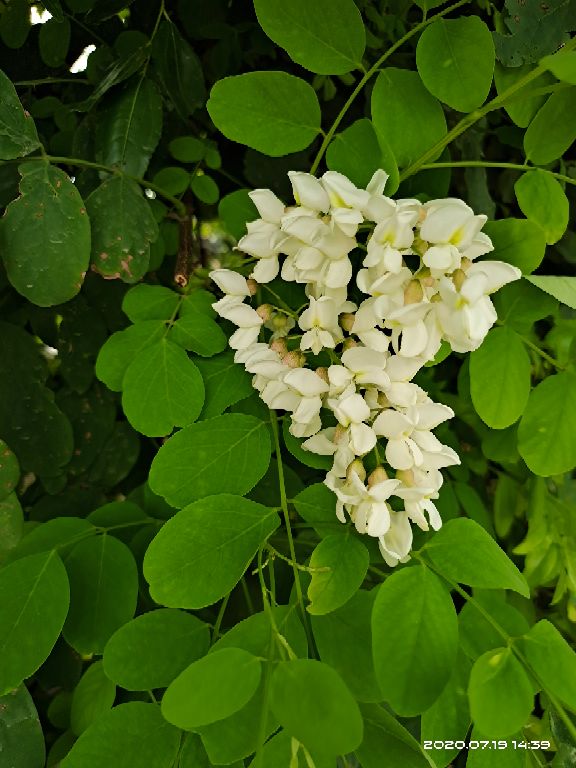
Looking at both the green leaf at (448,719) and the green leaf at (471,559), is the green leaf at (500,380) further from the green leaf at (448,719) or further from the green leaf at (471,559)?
Result: the green leaf at (448,719)

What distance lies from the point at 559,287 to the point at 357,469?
0.79 ft

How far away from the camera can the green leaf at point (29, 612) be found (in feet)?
1.64

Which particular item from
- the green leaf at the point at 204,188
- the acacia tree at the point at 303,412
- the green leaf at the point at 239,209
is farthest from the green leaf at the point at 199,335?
the green leaf at the point at 204,188

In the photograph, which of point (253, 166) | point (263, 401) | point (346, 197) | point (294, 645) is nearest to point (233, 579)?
point (294, 645)

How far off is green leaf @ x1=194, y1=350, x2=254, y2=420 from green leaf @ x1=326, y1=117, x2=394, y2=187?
193mm

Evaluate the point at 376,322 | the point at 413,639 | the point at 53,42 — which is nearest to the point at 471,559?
the point at 413,639

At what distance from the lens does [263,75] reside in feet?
1.80

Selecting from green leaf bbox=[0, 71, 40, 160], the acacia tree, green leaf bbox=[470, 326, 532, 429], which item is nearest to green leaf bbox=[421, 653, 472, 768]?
the acacia tree

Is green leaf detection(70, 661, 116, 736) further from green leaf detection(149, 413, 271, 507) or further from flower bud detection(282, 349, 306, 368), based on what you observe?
flower bud detection(282, 349, 306, 368)

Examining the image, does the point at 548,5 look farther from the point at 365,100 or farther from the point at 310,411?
the point at 310,411

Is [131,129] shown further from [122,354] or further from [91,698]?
[91,698]

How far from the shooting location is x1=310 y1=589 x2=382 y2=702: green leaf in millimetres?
490

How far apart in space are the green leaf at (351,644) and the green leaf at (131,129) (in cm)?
46

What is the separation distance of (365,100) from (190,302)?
1.23 feet
